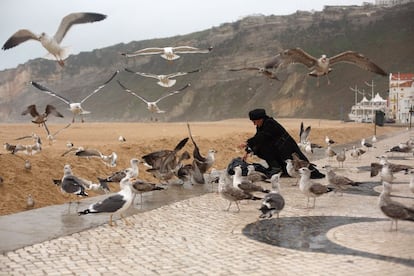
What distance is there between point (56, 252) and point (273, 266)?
10.6 feet

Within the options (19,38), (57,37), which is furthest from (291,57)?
(19,38)

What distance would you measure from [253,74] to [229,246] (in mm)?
129076

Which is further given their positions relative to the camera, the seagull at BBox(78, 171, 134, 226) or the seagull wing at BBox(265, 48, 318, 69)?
the seagull wing at BBox(265, 48, 318, 69)

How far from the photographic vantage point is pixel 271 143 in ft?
50.0

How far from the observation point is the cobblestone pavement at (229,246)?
277 inches

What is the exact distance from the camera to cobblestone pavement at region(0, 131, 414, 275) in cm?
703

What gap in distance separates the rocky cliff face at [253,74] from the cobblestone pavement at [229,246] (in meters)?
91.0

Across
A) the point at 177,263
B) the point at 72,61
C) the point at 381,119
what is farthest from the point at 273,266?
the point at 72,61

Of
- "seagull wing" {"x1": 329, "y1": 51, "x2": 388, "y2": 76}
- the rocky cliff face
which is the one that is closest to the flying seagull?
"seagull wing" {"x1": 329, "y1": 51, "x2": 388, "y2": 76}

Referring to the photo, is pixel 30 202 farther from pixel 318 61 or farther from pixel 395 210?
pixel 318 61

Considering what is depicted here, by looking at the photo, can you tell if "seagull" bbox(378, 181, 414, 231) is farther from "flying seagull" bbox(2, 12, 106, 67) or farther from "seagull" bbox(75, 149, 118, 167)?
"seagull" bbox(75, 149, 118, 167)

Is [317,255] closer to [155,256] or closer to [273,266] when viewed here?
[273,266]

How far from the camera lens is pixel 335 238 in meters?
8.68

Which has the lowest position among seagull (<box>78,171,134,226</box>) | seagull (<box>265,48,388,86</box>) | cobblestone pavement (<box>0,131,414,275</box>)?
cobblestone pavement (<box>0,131,414,275</box>)
